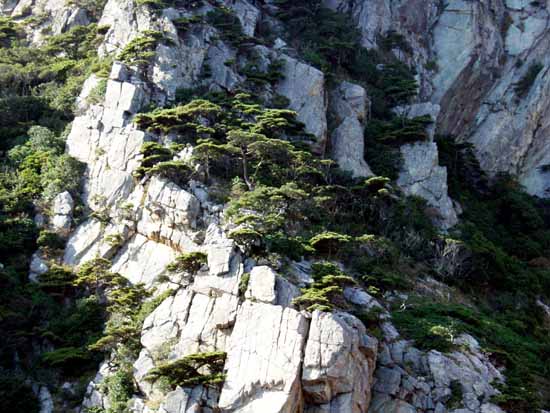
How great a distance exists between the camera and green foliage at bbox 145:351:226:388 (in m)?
24.6

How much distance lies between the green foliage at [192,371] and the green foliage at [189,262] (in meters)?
4.96

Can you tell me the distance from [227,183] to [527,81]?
101 feet

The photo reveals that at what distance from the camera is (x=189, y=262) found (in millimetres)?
29188

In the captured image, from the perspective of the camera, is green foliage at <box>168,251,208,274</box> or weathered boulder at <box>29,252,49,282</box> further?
weathered boulder at <box>29,252,49,282</box>

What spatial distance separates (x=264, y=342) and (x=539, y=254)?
82.2 ft

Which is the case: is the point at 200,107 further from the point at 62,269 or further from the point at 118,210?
the point at 62,269

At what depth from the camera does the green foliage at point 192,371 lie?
24650 millimetres

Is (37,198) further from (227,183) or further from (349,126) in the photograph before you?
(349,126)

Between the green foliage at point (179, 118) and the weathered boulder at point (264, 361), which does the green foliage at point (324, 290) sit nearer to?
the weathered boulder at point (264, 361)

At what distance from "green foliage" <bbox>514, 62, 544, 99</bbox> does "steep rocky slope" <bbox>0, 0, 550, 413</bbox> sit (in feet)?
0.56

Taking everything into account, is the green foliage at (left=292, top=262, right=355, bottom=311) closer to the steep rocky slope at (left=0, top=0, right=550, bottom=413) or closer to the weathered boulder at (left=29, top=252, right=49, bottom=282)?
the steep rocky slope at (left=0, top=0, right=550, bottom=413)

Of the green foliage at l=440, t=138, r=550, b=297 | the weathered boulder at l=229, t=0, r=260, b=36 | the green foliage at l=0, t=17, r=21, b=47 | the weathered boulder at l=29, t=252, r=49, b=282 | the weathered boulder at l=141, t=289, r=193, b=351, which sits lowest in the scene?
the weathered boulder at l=141, t=289, r=193, b=351

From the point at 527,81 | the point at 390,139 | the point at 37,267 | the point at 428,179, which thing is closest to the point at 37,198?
the point at 37,267

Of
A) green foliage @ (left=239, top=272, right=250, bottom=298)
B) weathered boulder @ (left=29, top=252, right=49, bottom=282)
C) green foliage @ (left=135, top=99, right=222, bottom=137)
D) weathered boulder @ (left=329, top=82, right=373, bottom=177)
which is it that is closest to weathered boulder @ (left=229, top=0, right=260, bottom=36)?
weathered boulder @ (left=329, top=82, right=373, bottom=177)
